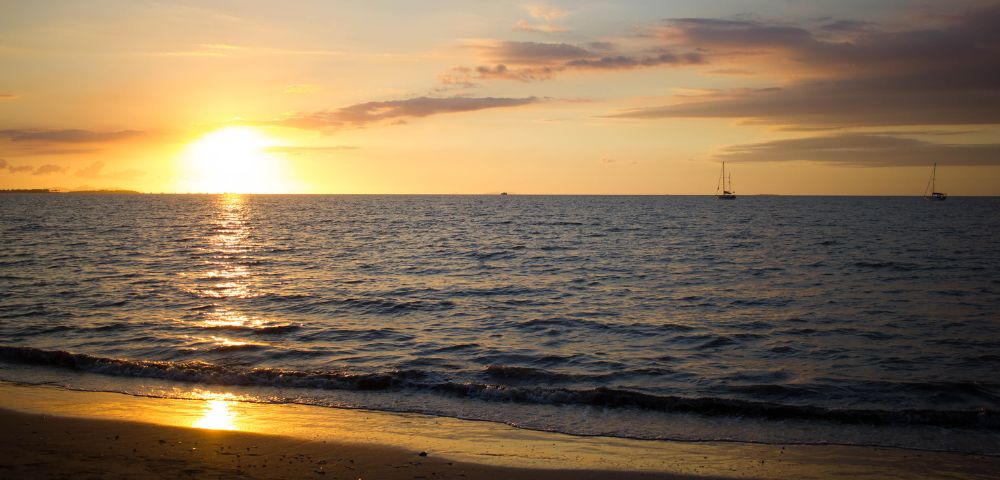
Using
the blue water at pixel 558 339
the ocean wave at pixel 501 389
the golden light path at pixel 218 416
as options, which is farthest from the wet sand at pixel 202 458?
the ocean wave at pixel 501 389

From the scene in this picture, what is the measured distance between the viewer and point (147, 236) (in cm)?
6400

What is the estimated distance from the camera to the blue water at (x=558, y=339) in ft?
46.8

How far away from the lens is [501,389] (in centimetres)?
1534

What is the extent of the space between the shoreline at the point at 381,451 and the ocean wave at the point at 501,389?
6.58 feet

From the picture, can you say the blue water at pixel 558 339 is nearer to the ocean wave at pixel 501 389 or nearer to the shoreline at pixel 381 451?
the ocean wave at pixel 501 389

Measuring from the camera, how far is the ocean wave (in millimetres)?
13742

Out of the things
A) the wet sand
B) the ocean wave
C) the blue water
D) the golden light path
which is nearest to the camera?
the wet sand

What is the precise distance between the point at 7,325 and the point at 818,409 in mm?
24141

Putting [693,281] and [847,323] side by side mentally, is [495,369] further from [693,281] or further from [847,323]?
[693,281]

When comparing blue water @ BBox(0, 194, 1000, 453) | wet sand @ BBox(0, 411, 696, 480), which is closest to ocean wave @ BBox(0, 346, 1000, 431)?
blue water @ BBox(0, 194, 1000, 453)

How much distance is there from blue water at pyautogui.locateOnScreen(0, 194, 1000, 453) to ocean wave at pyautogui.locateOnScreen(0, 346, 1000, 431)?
0.05 metres

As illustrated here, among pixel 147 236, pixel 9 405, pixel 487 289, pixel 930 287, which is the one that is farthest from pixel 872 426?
pixel 147 236

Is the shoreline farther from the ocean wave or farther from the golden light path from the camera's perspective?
the ocean wave

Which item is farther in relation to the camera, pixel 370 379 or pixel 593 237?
pixel 593 237
